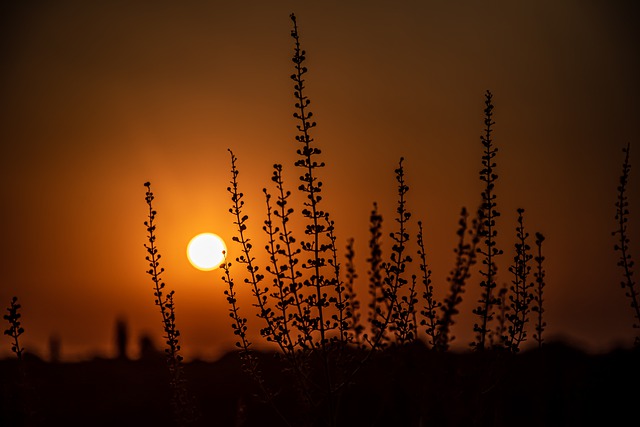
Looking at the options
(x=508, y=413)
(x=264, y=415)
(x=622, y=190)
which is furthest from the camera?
(x=264, y=415)

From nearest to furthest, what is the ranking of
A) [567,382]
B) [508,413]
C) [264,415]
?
[567,382]
[508,413]
[264,415]

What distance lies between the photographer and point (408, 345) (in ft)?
38.8

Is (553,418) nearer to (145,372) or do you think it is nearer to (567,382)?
(567,382)

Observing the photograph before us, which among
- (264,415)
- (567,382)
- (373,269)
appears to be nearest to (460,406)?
(567,382)

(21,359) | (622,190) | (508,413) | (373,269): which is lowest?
(508,413)

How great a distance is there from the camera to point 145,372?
5556 centimetres

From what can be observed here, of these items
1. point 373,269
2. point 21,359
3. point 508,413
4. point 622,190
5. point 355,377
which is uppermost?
point 622,190

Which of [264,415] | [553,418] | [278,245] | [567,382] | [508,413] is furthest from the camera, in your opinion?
[264,415]

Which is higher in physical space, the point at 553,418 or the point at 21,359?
the point at 21,359

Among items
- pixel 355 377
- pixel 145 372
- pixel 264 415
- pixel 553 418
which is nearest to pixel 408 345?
pixel 355 377

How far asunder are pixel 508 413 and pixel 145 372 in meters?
42.2

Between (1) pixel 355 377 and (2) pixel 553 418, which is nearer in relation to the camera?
(2) pixel 553 418

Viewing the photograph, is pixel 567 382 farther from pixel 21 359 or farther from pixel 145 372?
pixel 145 372

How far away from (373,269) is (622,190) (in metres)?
4.82
